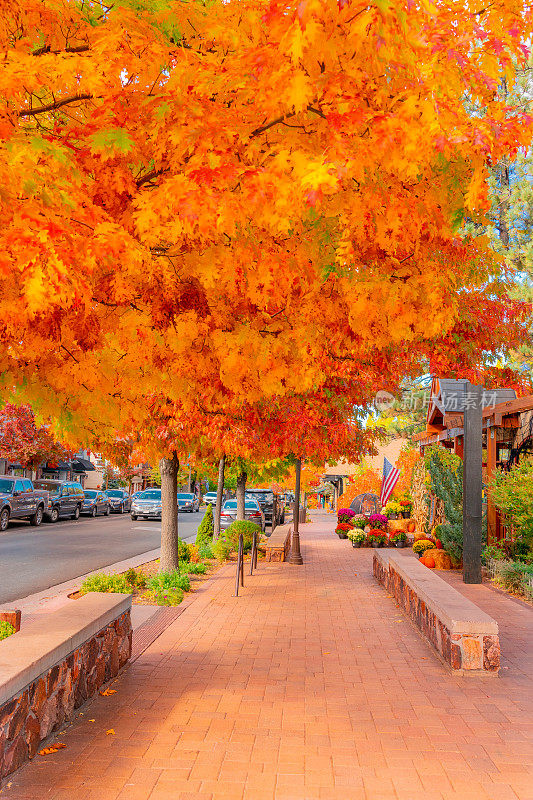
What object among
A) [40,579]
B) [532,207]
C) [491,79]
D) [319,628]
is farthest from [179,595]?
[532,207]

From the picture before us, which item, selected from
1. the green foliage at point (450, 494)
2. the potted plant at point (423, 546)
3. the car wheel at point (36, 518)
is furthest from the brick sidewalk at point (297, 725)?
the car wheel at point (36, 518)

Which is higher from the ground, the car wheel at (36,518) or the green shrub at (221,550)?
the green shrub at (221,550)

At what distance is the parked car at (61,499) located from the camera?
31719 mm

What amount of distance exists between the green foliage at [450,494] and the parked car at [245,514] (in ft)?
37.1

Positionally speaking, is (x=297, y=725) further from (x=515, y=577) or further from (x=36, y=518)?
(x=36, y=518)

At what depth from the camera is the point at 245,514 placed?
27.4 metres

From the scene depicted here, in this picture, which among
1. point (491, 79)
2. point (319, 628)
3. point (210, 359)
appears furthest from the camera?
point (319, 628)

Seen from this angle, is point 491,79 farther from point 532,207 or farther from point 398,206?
point 532,207

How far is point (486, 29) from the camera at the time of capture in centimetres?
414

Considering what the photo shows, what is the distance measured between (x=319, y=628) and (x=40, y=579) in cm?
696

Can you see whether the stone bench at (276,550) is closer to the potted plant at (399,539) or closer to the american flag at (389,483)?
the american flag at (389,483)

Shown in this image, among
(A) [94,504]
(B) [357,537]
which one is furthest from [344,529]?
(A) [94,504]

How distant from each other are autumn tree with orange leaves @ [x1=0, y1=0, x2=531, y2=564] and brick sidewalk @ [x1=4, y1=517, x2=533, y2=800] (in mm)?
2515

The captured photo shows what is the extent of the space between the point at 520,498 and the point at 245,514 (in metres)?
16.2
